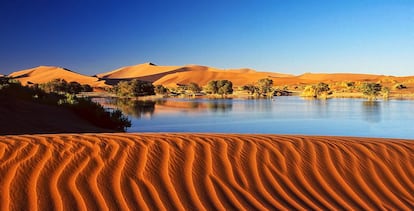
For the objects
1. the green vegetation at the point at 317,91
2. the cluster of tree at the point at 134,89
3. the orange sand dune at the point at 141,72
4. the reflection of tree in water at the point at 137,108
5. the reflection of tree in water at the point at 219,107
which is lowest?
the green vegetation at the point at 317,91

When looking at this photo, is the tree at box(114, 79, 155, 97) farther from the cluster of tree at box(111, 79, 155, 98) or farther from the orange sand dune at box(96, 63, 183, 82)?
the orange sand dune at box(96, 63, 183, 82)

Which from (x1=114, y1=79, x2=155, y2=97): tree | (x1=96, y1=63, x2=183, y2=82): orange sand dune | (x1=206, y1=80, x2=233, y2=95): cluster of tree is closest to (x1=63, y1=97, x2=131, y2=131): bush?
(x1=114, y1=79, x2=155, y2=97): tree

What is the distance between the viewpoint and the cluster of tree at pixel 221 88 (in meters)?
62.9

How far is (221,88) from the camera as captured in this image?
63469 millimetres

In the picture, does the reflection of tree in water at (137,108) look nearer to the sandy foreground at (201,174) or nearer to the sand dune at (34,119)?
the sand dune at (34,119)

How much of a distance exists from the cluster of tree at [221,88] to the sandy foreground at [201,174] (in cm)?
5757

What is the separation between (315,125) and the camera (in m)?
20.3

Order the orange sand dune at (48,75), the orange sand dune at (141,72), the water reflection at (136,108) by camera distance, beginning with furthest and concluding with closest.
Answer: the orange sand dune at (141,72) → the orange sand dune at (48,75) → the water reflection at (136,108)

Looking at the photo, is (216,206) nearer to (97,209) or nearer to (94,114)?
(97,209)

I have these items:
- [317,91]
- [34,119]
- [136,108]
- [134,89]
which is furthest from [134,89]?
[34,119]

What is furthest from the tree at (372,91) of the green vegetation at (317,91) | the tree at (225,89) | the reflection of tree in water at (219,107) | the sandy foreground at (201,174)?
the sandy foreground at (201,174)

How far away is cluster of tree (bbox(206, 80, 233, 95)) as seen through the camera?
62.9 m

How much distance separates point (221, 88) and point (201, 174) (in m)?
59.5

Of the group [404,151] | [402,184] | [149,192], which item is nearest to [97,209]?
[149,192]
